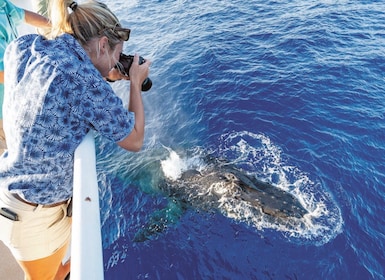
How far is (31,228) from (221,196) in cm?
563

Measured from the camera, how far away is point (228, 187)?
809 centimetres

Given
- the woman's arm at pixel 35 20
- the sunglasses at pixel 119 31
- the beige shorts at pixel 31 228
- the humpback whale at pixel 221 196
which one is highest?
the sunglasses at pixel 119 31

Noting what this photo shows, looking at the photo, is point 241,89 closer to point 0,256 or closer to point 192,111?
point 192,111

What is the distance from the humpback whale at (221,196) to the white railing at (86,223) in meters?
5.31

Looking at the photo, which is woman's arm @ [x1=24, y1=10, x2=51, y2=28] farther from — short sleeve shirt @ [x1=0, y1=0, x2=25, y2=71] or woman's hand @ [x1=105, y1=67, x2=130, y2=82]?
woman's hand @ [x1=105, y1=67, x2=130, y2=82]

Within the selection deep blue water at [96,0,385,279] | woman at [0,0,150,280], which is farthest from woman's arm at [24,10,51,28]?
deep blue water at [96,0,385,279]

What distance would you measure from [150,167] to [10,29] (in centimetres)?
547

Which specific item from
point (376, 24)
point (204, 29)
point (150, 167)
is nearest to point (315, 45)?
point (376, 24)

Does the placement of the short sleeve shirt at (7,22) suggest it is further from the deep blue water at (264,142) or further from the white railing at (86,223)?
the deep blue water at (264,142)

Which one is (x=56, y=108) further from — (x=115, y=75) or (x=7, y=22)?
(x=7, y=22)

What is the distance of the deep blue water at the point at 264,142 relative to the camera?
6543mm

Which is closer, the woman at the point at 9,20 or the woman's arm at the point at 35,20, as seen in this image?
the woman at the point at 9,20

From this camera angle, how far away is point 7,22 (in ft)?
13.7

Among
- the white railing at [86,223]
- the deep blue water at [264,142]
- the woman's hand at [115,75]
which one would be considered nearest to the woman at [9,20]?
the woman's hand at [115,75]
